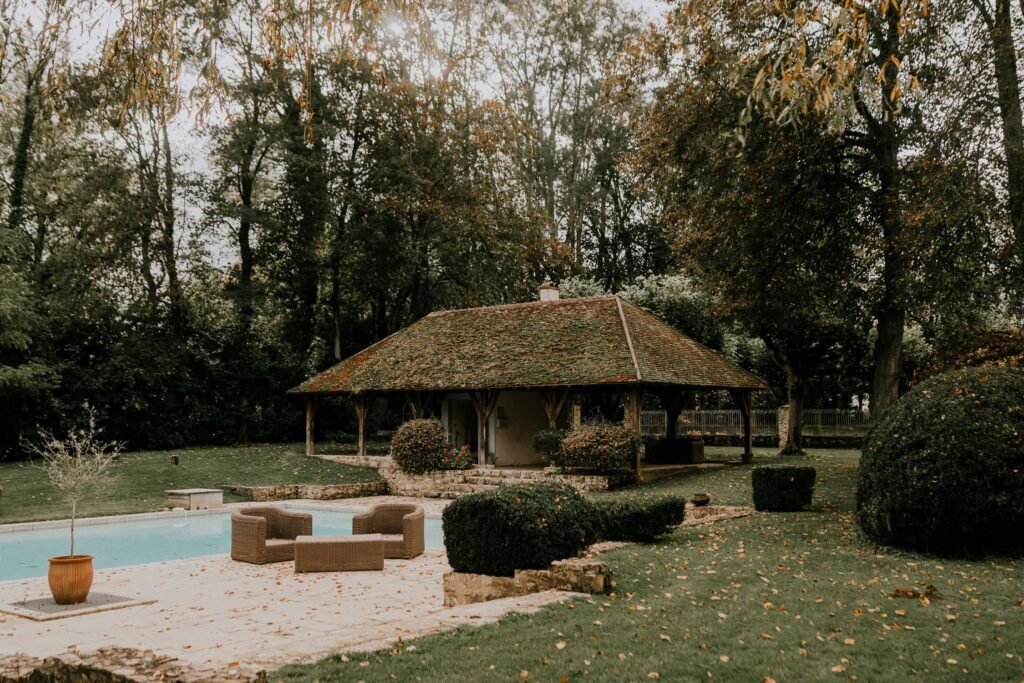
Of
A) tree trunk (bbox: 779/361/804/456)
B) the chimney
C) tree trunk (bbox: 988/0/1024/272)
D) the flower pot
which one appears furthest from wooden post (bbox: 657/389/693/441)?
the flower pot

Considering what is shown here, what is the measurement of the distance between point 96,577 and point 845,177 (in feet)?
55.4

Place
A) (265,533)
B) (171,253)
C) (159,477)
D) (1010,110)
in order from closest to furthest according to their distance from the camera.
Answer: (265,533) → (1010,110) → (159,477) → (171,253)

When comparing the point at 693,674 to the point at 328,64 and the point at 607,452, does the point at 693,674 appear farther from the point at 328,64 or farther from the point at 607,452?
the point at 328,64

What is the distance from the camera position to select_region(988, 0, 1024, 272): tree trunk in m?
15.2

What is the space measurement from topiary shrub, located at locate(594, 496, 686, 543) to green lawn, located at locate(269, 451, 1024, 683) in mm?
1574

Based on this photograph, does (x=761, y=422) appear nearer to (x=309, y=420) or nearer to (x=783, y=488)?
(x=309, y=420)

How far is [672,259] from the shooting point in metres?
45.2

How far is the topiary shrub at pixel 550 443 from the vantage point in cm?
2284

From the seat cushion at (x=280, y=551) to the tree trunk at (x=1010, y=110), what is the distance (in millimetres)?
13164

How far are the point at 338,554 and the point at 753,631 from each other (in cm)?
701

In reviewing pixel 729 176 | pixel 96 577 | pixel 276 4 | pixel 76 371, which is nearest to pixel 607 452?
pixel 729 176

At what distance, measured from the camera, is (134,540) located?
17.2m

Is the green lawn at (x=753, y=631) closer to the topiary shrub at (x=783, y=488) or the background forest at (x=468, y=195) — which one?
the background forest at (x=468, y=195)

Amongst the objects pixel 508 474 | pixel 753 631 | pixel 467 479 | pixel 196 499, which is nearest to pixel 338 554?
pixel 753 631
